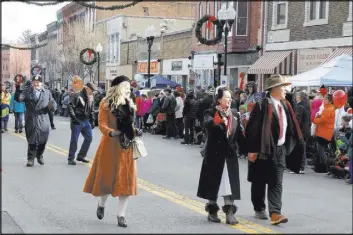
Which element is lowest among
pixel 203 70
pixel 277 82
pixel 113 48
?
pixel 277 82

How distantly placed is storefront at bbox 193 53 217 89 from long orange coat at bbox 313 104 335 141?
1955 centimetres

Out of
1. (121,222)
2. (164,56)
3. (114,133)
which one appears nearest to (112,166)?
(114,133)

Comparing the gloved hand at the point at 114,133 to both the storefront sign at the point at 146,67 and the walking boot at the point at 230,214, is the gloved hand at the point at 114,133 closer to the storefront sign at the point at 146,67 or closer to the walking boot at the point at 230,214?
the walking boot at the point at 230,214

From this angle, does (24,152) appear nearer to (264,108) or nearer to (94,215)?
(94,215)

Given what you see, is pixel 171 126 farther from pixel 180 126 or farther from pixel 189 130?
pixel 189 130

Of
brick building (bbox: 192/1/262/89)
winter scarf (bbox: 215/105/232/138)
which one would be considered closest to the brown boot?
winter scarf (bbox: 215/105/232/138)

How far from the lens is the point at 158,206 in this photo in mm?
8688

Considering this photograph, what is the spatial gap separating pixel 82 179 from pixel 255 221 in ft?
14.3

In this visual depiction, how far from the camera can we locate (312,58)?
1402 centimetres

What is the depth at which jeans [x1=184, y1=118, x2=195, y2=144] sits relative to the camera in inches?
768

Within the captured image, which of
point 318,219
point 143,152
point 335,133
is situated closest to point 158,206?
point 143,152

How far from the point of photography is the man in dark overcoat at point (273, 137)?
23.1 feet

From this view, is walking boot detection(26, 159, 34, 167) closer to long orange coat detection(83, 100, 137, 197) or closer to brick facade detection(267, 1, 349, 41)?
long orange coat detection(83, 100, 137, 197)

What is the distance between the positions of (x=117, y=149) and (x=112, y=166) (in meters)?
0.19
